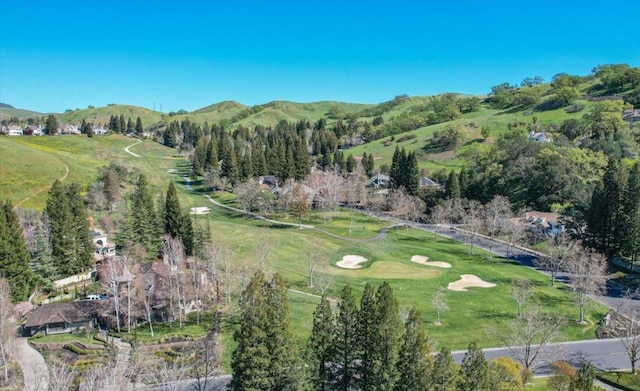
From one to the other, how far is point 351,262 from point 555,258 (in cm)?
3032

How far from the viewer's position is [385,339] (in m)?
30.1

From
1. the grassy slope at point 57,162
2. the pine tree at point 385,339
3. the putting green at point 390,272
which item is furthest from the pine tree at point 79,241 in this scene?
the pine tree at point 385,339

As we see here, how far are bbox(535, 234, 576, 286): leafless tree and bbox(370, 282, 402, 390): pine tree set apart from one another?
142 ft

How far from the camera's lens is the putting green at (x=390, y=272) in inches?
2579

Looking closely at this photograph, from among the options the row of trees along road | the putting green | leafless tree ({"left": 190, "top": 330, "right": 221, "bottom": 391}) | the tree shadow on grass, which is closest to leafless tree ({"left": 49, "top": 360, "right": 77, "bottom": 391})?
leafless tree ({"left": 190, "top": 330, "right": 221, "bottom": 391})

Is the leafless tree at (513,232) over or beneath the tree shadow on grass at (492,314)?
over

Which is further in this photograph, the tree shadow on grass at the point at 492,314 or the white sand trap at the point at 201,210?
the white sand trap at the point at 201,210

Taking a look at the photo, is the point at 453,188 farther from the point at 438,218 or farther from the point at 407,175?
the point at 407,175

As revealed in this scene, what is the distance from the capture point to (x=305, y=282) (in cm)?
6025

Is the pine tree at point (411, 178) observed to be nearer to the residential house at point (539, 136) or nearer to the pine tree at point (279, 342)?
the residential house at point (539, 136)

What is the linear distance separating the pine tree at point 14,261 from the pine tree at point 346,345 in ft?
139

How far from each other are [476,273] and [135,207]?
54.4 metres

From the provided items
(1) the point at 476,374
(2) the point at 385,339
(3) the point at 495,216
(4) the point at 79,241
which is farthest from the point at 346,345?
(3) the point at 495,216

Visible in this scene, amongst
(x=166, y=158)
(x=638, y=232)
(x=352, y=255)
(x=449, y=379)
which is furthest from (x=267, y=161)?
(x=449, y=379)
